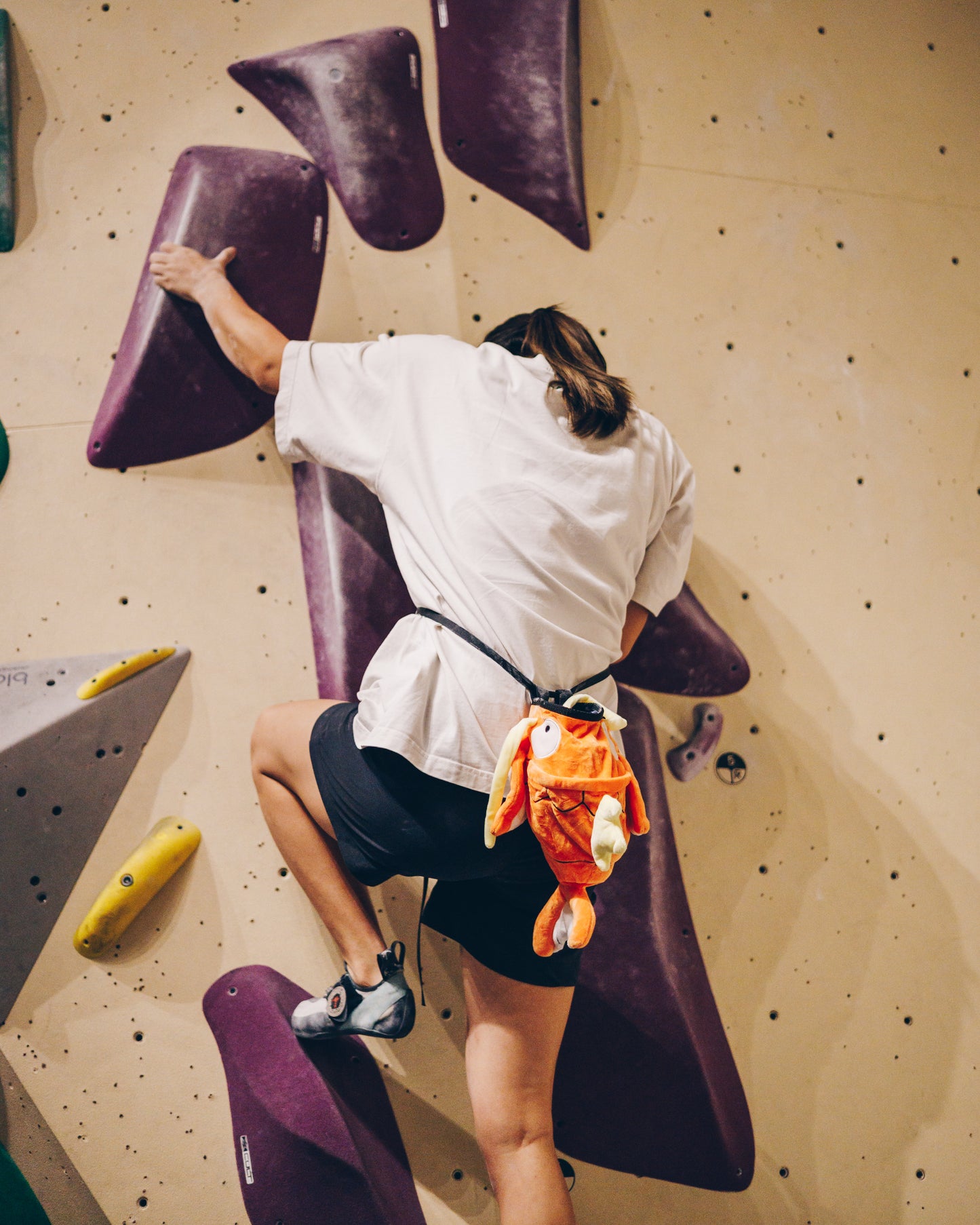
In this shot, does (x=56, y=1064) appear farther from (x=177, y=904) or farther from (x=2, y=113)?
(x=2, y=113)

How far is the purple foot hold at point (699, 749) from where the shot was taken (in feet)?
4.99

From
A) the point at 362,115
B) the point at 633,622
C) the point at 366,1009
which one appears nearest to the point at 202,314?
the point at 362,115

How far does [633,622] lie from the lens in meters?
1.30

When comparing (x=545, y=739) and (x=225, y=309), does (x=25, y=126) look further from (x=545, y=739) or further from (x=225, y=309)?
(x=545, y=739)

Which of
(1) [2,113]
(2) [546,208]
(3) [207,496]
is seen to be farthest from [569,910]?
(1) [2,113]

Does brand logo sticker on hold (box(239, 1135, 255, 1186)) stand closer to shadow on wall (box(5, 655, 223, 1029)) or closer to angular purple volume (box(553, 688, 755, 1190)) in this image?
shadow on wall (box(5, 655, 223, 1029))

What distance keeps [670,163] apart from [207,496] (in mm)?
1158

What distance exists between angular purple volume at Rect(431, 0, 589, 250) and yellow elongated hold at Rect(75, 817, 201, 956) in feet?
4.46

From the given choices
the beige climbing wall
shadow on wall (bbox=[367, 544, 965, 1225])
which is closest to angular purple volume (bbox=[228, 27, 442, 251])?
the beige climbing wall

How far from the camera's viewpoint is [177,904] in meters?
1.37

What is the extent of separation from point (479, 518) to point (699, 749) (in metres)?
0.78

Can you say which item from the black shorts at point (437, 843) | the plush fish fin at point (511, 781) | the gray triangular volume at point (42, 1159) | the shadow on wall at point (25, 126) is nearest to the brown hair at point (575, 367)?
the plush fish fin at point (511, 781)

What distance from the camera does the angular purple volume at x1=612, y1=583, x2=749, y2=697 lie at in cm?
151

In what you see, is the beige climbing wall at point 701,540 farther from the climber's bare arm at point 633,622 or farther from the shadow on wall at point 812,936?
the climber's bare arm at point 633,622
